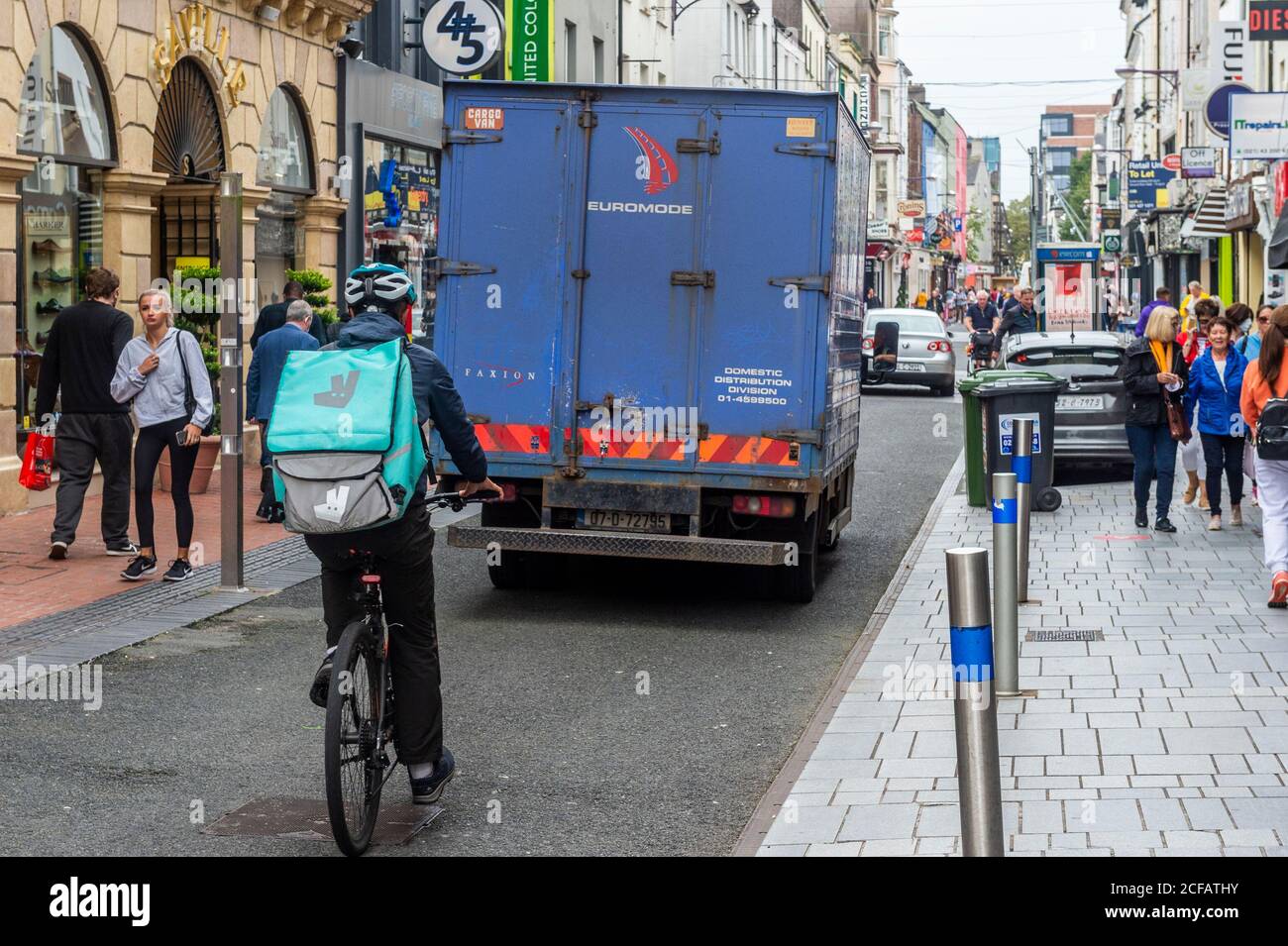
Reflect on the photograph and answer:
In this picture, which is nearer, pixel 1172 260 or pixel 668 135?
pixel 668 135

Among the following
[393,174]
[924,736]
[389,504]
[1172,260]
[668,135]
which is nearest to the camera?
[389,504]

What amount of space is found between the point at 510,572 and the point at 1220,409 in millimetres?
5527

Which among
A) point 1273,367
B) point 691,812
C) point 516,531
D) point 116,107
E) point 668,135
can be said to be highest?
point 116,107

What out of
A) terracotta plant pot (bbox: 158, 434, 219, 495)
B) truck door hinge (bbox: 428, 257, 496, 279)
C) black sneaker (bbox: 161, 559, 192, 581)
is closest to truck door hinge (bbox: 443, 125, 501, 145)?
truck door hinge (bbox: 428, 257, 496, 279)

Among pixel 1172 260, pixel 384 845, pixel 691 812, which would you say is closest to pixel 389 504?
pixel 384 845

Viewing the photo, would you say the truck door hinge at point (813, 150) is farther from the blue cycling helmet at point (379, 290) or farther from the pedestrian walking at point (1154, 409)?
the pedestrian walking at point (1154, 409)

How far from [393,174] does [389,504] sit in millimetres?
19785

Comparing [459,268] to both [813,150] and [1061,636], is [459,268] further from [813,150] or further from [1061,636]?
[1061,636]

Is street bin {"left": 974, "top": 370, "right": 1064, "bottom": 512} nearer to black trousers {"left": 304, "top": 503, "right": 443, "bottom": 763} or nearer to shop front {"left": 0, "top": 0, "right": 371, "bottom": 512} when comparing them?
shop front {"left": 0, "top": 0, "right": 371, "bottom": 512}

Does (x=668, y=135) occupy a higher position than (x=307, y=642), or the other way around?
(x=668, y=135)

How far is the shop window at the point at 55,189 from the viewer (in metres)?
15.1

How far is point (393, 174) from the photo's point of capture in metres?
24.8

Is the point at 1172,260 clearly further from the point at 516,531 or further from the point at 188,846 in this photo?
the point at 188,846

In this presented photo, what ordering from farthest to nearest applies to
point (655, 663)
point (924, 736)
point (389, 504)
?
point (655, 663) < point (924, 736) < point (389, 504)
